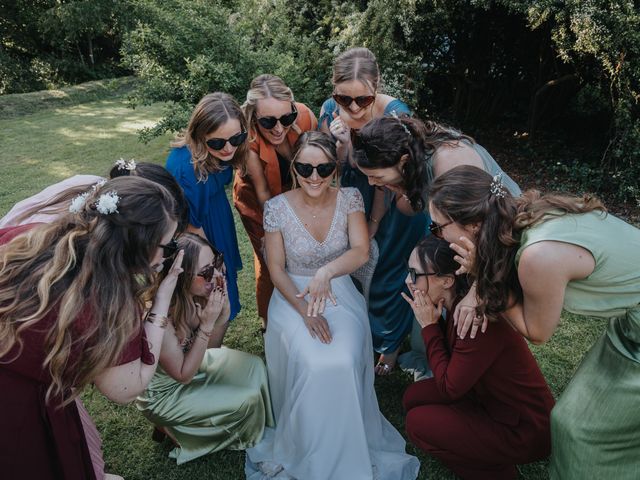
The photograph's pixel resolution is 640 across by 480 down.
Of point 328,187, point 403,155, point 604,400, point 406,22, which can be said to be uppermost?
point 406,22

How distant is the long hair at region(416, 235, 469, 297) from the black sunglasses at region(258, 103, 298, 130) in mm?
1449

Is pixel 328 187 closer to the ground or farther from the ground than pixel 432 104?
farther from the ground

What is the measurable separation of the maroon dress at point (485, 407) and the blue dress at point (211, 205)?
1.70m

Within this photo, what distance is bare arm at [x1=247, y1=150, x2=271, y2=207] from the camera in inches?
145

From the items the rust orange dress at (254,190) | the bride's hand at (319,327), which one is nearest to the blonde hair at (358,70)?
the rust orange dress at (254,190)

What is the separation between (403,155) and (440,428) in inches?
62.3

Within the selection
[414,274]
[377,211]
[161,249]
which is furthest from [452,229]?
[161,249]

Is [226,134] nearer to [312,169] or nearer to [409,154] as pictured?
[312,169]

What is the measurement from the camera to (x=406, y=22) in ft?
23.1

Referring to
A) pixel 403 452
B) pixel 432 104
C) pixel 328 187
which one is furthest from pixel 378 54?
pixel 403 452

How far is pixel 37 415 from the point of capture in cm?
203

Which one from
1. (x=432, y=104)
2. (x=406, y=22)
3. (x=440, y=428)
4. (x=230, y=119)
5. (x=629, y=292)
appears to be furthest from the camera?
(x=432, y=104)

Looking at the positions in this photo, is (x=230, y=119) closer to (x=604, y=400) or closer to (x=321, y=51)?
(x=604, y=400)

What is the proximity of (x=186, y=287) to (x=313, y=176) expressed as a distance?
1058mm
